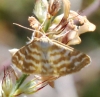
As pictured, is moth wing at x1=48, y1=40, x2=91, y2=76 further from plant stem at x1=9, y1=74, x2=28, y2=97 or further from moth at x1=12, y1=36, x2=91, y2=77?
plant stem at x1=9, y1=74, x2=28, y2=97

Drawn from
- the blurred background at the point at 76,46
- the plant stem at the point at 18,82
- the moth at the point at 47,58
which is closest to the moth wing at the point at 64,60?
the moth at the point at 47,58

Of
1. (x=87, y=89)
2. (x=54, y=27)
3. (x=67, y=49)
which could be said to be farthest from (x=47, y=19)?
(x=87, y=89)

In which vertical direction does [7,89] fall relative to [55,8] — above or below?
below

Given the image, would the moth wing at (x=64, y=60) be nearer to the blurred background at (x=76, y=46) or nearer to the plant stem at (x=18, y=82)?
the plant stem at (x=18, y=82)

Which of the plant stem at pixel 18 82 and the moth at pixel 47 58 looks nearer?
the moth at pixel 47 58

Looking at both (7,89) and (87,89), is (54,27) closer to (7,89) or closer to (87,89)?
(7,89)

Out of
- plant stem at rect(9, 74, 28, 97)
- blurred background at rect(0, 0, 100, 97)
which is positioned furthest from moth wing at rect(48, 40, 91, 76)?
blurred background at rect(0, 0, 100, 97)
